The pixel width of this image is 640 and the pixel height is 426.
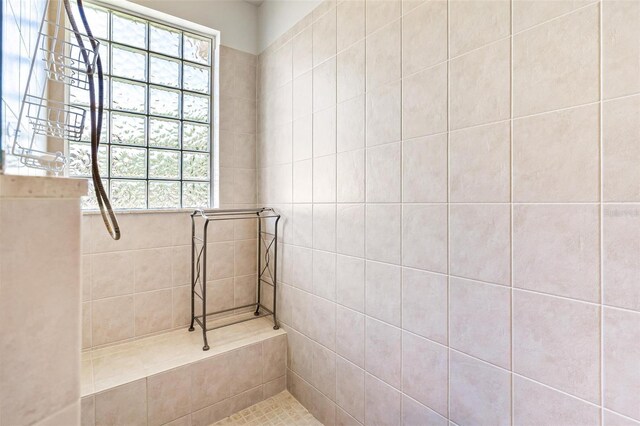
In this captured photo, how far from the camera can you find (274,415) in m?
1.66

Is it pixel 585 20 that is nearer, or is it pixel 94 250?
pixel 585 20

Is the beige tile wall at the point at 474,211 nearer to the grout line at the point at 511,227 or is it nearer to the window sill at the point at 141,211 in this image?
the grout line at the point at 511,227

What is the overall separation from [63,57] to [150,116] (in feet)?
3.18

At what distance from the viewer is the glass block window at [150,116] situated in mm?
1743

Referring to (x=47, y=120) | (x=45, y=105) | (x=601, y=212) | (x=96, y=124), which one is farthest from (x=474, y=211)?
(x=45, y=105)

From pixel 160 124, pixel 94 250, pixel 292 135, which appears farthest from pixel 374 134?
pixel 94 250

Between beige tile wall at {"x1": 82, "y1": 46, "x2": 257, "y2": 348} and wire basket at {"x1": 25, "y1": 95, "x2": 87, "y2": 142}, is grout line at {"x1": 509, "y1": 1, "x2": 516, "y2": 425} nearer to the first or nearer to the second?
wire basket at {"x1": 25, "y1": 95, "x2": 87, "y2": 142}

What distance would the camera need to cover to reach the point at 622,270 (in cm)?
72

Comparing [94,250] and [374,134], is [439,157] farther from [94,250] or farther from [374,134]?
[94,250]

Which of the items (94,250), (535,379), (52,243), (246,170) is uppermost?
(246,170)

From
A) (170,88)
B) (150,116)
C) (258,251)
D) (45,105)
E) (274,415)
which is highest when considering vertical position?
(170,88)

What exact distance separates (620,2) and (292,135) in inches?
55.8

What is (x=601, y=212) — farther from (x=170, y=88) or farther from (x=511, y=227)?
(x=170, y=88)

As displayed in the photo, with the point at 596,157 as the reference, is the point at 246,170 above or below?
above
